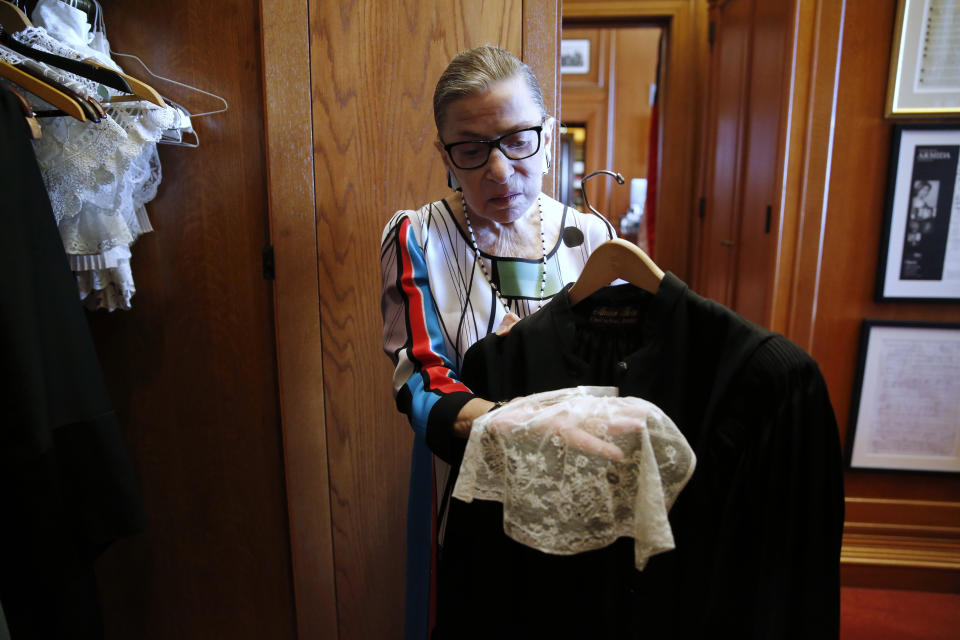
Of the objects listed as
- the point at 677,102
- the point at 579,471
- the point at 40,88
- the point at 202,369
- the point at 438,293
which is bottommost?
the point at 202,369

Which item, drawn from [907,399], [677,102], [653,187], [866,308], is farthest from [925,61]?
[653,187]

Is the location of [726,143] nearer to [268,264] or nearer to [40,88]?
[268,264]

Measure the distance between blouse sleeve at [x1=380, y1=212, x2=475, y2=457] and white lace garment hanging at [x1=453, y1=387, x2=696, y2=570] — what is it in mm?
123

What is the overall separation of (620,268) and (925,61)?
1669 mm

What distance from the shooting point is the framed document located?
175 cm

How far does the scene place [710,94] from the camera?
267 centimetres

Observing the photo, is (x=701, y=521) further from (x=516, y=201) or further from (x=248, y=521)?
(x=248, y=521)

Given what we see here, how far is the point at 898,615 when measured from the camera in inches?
67.9

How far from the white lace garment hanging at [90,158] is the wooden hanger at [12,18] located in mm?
10

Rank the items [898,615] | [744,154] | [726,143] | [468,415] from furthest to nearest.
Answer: [726,143], [744,154], [898,615], [468,415]

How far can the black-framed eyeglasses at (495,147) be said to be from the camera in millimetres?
771

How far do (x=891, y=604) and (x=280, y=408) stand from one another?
2056 millimetres

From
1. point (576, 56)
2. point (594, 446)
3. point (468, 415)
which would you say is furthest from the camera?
point (576, 56)

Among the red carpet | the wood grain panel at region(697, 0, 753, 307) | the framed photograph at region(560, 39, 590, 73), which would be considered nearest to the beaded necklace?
the red carpet
